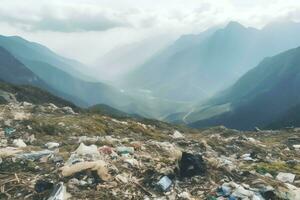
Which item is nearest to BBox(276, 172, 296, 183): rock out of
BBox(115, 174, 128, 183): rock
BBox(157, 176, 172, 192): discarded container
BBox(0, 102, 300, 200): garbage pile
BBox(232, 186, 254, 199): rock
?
BBox(0, 102, 300, 200): garbage pile

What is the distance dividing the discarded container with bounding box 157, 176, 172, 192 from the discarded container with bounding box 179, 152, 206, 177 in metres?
0.91

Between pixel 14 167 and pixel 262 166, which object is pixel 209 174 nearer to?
pixel 262 166

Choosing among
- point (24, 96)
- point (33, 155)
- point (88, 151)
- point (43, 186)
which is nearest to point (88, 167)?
point (43, 186)

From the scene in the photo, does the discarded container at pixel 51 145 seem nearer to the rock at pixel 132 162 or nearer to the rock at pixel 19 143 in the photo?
the rock at pixel 19 143

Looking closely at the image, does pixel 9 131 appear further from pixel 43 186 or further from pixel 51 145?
pixel 43 186

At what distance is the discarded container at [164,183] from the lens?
1717cm

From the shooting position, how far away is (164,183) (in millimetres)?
17344

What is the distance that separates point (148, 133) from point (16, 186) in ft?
88.3

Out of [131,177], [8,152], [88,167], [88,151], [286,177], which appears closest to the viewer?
[88,167]

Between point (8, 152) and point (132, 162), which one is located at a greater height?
point (132, 162)

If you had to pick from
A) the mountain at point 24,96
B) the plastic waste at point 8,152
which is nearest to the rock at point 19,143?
the plastic waste at point 8,152

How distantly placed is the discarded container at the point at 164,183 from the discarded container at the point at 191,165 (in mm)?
912

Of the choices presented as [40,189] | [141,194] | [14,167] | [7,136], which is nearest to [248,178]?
[141,194]

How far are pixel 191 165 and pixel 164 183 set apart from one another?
1.77m
